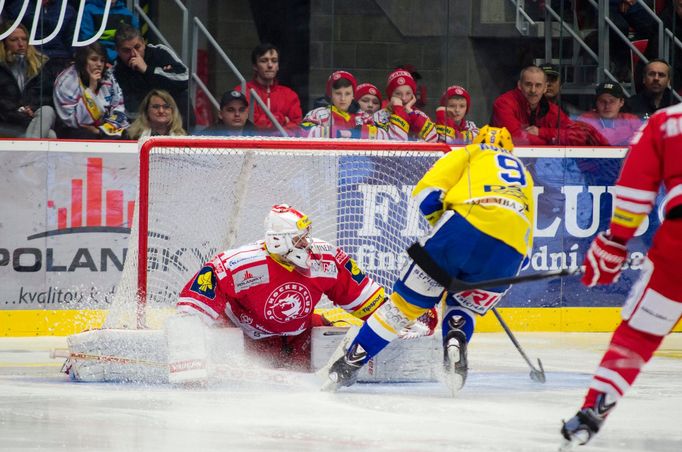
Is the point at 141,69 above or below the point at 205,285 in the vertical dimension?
above

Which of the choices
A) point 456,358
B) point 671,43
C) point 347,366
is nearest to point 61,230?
point 347,366

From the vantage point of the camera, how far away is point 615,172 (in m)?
7.46

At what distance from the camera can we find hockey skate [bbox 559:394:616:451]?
11.4 ft

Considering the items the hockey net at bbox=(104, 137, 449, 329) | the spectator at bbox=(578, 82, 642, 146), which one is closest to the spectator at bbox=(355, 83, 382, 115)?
the hockey net at bbox=(104, 137, 449, 329)

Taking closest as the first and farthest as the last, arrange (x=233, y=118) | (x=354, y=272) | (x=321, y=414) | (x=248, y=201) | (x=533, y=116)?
1. (x=321, y=414)
2. (x=354, y=272)
3. (x=248, y=201)
4. (x=233, y=118)
5. (x=533, y=116)

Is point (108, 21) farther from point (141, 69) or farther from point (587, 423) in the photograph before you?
point (587, 423)

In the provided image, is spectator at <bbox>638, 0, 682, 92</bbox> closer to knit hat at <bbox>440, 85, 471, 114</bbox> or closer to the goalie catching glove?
knit hat at <bbox>440, 85, 471, 114</bbox>

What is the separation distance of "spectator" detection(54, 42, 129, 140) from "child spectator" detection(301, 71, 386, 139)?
1.00m

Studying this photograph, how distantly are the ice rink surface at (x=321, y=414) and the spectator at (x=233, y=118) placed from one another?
5.83 ft

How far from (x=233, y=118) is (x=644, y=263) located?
12.5 ft

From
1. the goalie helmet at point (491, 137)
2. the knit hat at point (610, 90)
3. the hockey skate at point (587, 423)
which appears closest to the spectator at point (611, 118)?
the knit hat at point (610, 90)

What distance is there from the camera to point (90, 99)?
682 centimetres

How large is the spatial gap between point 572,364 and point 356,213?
4.18 feet

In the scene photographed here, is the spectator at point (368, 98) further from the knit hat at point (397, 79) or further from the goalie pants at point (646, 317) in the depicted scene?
the goalie pants at point (646, 317)
